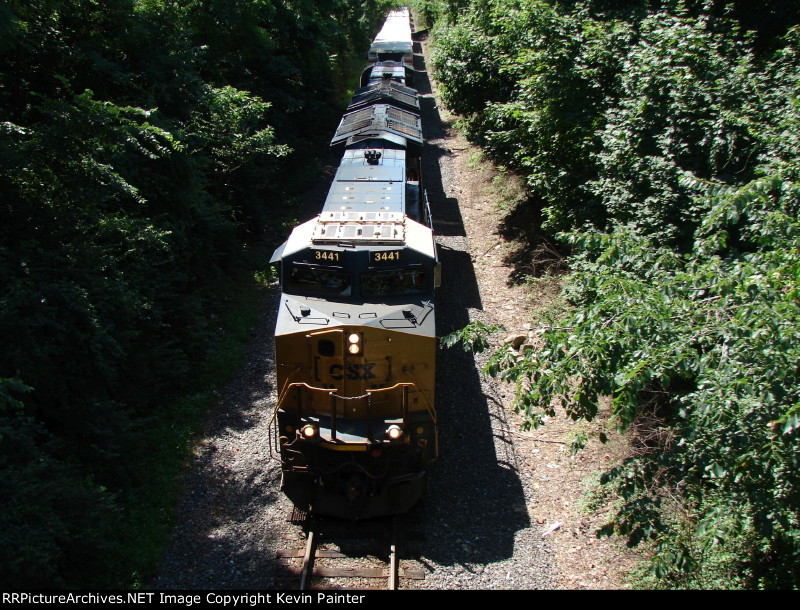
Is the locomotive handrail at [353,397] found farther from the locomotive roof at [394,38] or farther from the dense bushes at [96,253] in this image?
the locomotive roof at [394,38]

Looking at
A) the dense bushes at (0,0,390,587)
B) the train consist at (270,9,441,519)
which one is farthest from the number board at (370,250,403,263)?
the dense bushes at (0,0,390,587)

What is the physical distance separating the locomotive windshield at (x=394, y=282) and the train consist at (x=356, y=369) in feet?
0.04

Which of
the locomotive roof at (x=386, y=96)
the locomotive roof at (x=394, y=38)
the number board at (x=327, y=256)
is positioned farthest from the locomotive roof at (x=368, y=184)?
the locomotive roof at (x=394, y=38)

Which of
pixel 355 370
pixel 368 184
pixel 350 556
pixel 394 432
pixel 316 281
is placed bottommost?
pixel 350 556

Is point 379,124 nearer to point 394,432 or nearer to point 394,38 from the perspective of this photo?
point 394,432

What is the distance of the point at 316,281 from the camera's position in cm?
838

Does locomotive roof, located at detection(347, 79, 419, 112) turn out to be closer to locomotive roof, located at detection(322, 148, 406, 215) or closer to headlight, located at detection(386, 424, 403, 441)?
locomotive roof, located at detection(322, 148, 406, 215)

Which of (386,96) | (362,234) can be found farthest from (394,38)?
(362,234)

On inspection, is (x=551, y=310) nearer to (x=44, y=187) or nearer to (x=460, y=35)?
(x=44, y=187)

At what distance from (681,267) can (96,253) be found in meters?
7.79

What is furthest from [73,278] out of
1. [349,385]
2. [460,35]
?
[460,35]

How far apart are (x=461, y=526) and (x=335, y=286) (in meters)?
3.52

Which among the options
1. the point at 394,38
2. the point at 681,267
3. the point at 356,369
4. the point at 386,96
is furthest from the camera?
the point at 394,38

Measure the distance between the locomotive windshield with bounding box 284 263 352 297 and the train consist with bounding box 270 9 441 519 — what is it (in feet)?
0.04
